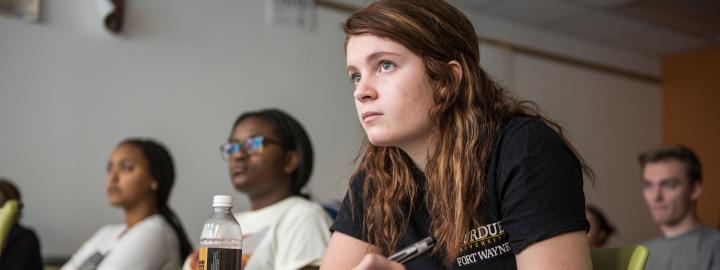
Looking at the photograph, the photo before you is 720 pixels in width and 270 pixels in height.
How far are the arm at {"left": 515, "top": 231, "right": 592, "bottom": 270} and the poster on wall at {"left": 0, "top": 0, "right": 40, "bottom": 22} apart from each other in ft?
10.7

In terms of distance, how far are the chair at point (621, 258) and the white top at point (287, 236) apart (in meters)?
0.99

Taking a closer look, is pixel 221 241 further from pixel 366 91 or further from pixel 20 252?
pixel 20 252

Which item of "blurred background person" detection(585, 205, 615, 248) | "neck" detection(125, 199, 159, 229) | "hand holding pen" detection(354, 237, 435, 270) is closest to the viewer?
"hand holding pen" detection(354, 237, 435, 270)

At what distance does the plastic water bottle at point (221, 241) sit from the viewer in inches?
48.1

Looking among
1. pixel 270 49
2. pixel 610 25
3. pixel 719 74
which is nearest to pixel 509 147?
pixel 270 49

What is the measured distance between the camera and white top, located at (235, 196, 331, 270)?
2.13m

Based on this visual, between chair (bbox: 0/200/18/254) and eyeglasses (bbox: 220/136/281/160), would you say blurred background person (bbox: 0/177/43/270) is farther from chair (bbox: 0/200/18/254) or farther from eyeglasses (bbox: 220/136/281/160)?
eyeglasses (bbox: 220/136/281/160)

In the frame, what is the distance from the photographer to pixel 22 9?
12.1 feet

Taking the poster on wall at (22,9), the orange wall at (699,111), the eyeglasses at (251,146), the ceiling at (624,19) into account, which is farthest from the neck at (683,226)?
the orange wall at (699,111)

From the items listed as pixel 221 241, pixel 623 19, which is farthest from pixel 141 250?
pixel 623 19

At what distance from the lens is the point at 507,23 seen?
540cm

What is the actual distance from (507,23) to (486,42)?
11.6 inches

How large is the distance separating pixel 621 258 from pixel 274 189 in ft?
4.73

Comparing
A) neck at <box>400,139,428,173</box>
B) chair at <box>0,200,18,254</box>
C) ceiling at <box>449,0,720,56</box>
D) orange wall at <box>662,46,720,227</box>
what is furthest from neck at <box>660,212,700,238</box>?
orange wall at <box>662,46,720,227</box>
